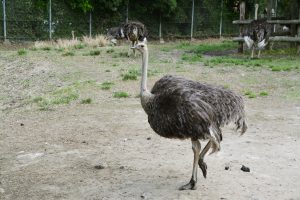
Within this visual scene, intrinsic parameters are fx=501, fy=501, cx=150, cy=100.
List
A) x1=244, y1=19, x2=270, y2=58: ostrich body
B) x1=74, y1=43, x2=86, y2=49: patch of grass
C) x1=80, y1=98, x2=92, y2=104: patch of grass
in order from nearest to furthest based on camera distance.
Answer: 1. x1=80, y1=98, x2=92, y2=104: patch of grass
2. x1=244, y1=19, x2=270, y2=58: ostrich body
3. x1=74, y1=43, x2=86, y2=49: patch of grass

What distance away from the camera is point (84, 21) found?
21969mm

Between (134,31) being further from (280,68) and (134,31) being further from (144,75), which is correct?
(144,75)

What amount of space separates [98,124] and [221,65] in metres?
6.20

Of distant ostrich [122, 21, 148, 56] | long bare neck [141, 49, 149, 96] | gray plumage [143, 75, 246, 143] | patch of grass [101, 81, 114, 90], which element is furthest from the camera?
distant ostrich [122, 21, 148, 56]

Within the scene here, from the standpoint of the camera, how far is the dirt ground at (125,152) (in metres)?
4.84

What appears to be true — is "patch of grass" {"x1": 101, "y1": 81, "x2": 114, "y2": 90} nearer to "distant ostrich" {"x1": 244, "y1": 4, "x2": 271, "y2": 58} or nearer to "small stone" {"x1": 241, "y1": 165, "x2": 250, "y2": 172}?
"small stone" {"x1": 241, "y1": 165, "x2": 250, "y2": 172}

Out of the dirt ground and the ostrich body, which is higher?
the ostrich body

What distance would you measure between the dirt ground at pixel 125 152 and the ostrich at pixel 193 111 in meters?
0.50

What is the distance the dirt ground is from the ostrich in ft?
1.64

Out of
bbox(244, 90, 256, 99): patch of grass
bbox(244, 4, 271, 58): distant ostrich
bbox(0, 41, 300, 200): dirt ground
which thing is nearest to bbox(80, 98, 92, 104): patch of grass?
bbox(0, 41, 300, 200): dirt ground

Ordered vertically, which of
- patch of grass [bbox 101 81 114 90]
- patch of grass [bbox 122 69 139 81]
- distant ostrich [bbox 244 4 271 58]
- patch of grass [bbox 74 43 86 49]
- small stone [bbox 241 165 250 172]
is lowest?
small stone [bbox 241 165 250 172]

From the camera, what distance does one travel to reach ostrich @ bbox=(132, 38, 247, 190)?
14.8 ft

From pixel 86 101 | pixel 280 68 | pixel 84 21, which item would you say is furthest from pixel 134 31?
pixel 84 21

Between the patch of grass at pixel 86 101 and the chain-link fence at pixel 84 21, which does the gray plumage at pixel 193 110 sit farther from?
the chain-link fence at pixel 84 21
